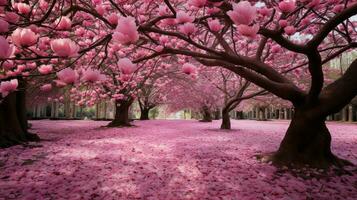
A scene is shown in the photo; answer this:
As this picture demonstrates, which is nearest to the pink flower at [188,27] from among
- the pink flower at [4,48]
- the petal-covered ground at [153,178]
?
the pink flower at [4,48]

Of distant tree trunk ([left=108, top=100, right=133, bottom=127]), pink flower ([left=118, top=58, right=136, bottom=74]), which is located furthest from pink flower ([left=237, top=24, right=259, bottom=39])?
distant tree trunk ([left=108, top=100, right=133, bottom=127])

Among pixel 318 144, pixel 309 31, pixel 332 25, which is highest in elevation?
pixel 309 31

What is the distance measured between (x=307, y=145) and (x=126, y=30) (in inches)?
214

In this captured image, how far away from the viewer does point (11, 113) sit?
9664mm

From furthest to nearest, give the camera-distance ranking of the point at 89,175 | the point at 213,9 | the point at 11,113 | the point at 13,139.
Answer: the point at 11,113, the point at 13,139, the point at 89,175, the point at 213,9

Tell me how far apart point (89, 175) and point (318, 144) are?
16.2ft

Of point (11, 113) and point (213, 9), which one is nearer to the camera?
point (213, 9)

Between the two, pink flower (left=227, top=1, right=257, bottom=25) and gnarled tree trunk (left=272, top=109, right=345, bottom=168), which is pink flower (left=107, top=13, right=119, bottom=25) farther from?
gnarled tree trunk (left=272, top=109, right=345, bottom=168)

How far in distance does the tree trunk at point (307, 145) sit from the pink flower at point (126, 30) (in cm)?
502

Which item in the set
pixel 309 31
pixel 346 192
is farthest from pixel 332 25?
pixel 309 31

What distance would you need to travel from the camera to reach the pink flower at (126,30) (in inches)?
85.7

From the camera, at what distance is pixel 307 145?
20.3 ft

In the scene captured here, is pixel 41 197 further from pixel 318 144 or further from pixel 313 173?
pixel 318 144

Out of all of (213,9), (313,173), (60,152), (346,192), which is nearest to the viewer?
(213,9)
